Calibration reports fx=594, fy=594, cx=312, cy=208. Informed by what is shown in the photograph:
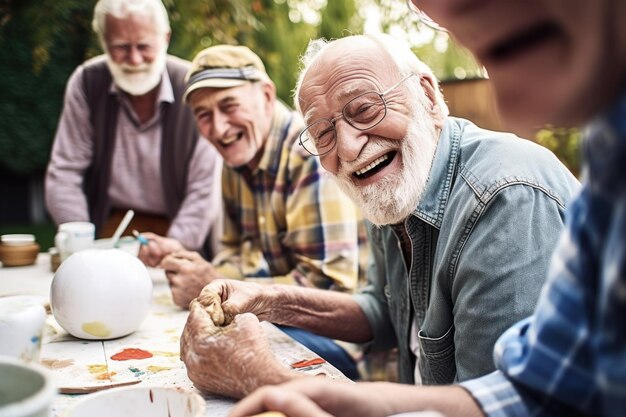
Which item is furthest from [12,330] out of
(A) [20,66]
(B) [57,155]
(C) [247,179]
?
(A) [20,66]

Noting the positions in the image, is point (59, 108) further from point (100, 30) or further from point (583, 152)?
point (583, 152)

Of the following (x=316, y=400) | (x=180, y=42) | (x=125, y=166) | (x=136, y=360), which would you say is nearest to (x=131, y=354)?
(x=136, y=360)

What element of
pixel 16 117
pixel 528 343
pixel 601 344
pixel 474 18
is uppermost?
pixel 474 18

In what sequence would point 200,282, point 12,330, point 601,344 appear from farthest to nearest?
point 200,282 < point 12,330 < point 601,344

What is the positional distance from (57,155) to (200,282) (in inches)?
72.0

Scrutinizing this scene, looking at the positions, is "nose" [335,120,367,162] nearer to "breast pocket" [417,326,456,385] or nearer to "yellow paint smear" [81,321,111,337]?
"breast pocket" [417,326,456,385]

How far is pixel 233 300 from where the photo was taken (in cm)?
159

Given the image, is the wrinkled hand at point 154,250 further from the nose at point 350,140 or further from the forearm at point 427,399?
the forearm at point 427,399

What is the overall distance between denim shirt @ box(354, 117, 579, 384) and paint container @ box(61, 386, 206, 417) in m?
0.67

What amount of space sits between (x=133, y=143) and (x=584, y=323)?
9.94 ft

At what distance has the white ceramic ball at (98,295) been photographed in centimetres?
157

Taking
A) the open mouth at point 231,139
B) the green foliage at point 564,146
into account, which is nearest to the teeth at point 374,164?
the open mouth at point 231,139

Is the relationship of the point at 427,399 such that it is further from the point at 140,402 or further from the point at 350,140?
the point at 350,140

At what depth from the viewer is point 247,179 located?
9.05ft
